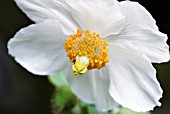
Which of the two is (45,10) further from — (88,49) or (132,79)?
(132,79)

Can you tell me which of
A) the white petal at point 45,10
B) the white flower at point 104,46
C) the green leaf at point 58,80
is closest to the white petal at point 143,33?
the white flower at point 104,46

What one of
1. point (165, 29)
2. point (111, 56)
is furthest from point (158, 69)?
A: point (111, 56)

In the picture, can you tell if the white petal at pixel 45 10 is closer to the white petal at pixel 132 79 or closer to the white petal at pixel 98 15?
the white petal at pixel 98 15

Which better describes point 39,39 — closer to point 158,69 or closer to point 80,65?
point 80,65

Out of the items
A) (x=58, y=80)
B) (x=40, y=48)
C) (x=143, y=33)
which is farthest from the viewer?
(x=58, y=80)

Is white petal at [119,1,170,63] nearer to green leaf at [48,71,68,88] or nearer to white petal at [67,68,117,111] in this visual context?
white petal at [67,68,117,111]

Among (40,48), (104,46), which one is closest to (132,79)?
(104,46)
